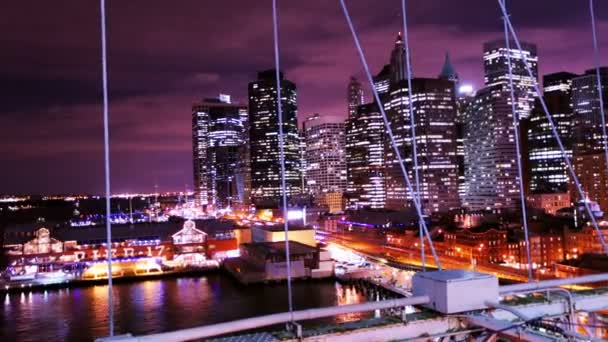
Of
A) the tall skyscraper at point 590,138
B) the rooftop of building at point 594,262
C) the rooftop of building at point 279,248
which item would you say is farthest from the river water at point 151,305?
the tall skyscraper at point 590,138

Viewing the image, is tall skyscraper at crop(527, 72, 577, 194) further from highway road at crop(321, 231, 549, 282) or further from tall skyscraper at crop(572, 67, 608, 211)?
highway road at crop(321, 231, 549, 282)

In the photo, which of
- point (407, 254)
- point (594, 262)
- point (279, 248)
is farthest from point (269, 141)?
A: point (594, 262)

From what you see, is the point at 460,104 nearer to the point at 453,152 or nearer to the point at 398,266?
the point at 453,152

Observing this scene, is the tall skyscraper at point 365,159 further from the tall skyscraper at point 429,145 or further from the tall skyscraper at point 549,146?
the tall skyscraper at point 549,146

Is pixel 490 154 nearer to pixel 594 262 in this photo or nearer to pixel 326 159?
pixel 326 159

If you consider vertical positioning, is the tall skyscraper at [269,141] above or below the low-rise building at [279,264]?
above

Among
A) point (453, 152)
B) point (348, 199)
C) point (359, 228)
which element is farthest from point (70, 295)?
point (348, 199)
